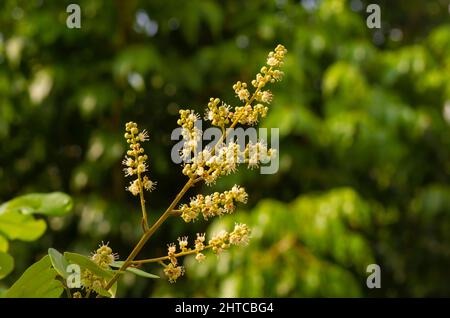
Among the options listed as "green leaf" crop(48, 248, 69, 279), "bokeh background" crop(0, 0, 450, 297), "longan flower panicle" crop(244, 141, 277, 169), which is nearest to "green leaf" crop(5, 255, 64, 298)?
"green leaf" crop(48, 248, 69, 279)

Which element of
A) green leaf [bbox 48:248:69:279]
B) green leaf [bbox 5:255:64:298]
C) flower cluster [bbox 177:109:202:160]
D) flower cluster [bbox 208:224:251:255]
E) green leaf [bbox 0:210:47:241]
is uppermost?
flower cluster [bbox 177:109:202:160]

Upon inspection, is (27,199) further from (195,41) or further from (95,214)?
(195,41)

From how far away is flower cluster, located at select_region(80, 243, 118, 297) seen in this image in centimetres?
41

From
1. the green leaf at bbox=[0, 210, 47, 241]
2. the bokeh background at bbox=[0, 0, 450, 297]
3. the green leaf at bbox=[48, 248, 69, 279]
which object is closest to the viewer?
the green leaf at bbox=[48, 248, 69, 279]

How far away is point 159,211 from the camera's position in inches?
107

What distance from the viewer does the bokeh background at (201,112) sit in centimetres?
246

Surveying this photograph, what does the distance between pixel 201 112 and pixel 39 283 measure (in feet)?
7.51

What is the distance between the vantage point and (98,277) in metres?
0.41

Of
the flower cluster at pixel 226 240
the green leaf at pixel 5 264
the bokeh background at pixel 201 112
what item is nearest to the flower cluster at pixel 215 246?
the flower cluster at pixel 226 240

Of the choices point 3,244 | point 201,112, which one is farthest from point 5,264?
point 201,112

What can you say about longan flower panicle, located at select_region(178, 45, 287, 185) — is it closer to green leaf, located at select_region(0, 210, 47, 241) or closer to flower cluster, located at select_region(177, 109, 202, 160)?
flower cluster, located at select_region(177, 109, 202, 160)

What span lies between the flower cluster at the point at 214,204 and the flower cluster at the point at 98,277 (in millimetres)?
52

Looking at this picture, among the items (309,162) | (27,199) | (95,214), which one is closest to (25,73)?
(95,214)

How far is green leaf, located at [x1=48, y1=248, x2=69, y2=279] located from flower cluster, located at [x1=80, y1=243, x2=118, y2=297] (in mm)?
14
